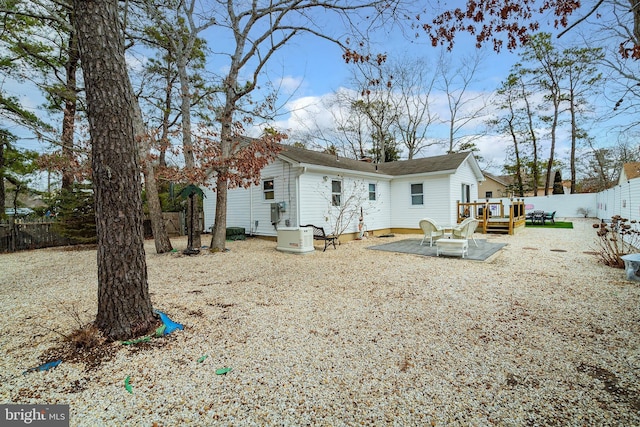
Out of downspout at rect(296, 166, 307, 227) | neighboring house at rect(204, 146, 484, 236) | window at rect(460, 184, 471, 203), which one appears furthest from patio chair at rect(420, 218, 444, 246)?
window at rect(460, 184, 471, 203)

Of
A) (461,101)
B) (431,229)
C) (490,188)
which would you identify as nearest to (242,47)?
(431,229)

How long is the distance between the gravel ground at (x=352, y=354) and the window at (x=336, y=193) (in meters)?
6.45

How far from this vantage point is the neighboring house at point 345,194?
10.9 metres

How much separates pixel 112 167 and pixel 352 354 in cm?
318

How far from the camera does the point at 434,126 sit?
2691 cm

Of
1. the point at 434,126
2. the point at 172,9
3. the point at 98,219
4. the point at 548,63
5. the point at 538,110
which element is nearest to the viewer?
the point at 98,219

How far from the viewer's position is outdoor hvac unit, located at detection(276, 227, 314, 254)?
356 inches

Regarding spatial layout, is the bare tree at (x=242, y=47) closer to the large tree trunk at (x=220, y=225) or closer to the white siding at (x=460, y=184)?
the large tree trunk at (x=220, y=225)

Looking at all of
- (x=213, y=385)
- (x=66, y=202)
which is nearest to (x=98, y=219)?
(x=213, y=385)

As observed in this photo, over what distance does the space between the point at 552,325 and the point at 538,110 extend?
29.5 meters

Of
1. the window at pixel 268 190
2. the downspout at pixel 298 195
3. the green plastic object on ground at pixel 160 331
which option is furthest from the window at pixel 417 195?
the green plastic object on ground at pixel 160 331

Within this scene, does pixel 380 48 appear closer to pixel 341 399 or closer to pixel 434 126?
pixel 341 399

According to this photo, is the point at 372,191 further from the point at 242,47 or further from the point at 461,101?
the point at 461,101

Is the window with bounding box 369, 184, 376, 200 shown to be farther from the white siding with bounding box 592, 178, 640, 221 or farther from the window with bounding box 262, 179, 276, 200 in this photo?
the white siding with bounding box 592, 178, 640, 221
